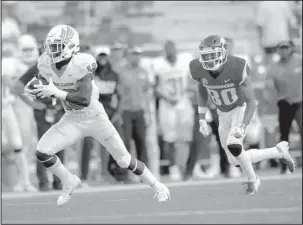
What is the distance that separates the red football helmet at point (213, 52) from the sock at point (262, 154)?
82 cm

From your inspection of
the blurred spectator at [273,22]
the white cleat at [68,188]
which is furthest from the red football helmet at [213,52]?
the blurred spectator at [273,22]

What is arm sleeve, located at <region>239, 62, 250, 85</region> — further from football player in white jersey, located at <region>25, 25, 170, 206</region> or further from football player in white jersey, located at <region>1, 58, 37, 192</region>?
football player in white jersey, located at <region>1, 58, 37, 192</region>

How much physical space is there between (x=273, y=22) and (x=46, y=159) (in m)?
3.93

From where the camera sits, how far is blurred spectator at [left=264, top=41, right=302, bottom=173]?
8625 millimetres

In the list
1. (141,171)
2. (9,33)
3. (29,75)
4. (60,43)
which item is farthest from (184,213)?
(9,33)

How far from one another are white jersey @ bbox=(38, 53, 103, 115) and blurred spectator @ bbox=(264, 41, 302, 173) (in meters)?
1.96

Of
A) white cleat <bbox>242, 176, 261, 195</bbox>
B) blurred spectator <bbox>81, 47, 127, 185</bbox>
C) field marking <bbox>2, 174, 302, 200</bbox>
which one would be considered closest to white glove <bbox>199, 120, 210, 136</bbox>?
white cleat <bbox>242, 176, 261, 195</bbox>

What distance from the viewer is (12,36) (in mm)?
11539

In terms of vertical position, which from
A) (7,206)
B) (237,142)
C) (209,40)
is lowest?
(7,206)

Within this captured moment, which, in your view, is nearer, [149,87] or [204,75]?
[204,75]

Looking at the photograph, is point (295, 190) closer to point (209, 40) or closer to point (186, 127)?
point (209, 40)

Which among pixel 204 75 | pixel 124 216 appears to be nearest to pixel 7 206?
pixel 124 216

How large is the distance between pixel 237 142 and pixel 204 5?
18.2ft

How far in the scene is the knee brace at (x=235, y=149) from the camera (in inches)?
270
